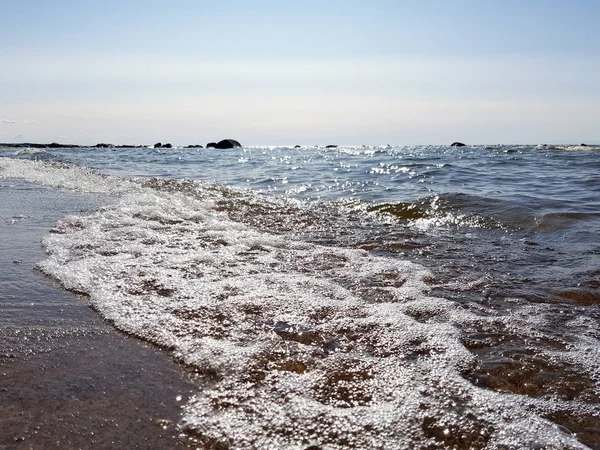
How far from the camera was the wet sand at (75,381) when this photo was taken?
6.07ft

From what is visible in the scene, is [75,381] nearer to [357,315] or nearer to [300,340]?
[300,340]

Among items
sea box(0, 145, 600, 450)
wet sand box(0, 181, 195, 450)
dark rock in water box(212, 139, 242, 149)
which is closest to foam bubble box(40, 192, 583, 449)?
sea box(0, 145, 600, 450)

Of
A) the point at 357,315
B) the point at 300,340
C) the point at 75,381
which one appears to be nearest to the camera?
the point at 75,381

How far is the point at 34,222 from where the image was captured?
6.18 metres

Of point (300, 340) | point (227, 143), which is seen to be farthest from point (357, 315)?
point (227, 143)

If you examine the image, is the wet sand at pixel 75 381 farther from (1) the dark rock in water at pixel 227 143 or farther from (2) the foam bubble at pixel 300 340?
(1) the dark rock in water at pixel 227 143

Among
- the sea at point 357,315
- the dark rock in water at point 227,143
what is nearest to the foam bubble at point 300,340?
the sea at point 357,315

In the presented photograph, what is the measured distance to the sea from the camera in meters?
2.02

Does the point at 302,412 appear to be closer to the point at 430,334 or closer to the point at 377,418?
the point at 377,418

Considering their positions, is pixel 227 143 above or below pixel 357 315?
above

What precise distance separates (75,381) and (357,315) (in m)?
1.86

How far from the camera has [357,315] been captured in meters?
3.22

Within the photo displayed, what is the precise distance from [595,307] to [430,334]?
163 cm

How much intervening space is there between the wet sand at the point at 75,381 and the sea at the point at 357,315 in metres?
0.09
